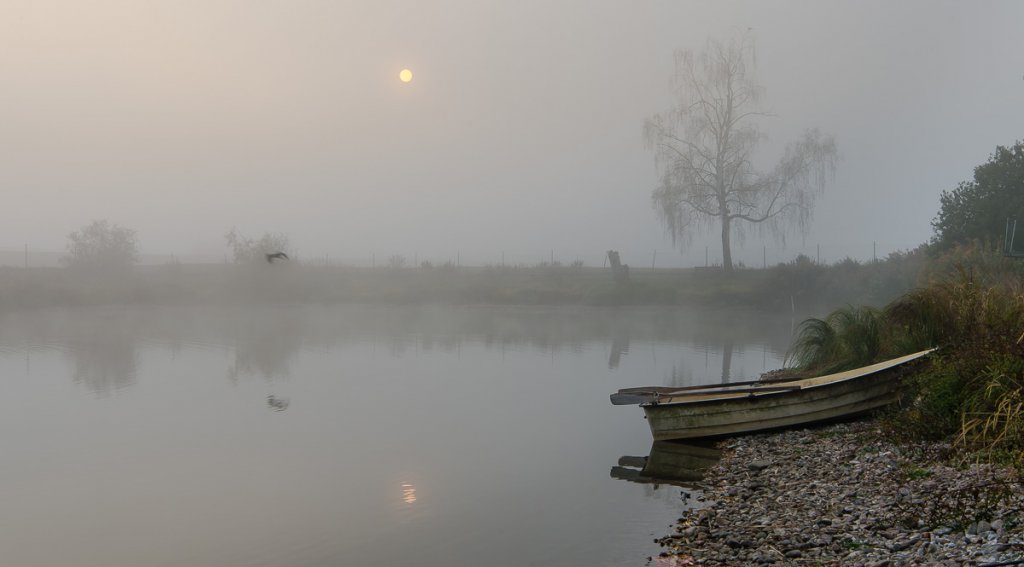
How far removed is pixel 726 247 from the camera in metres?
43.5

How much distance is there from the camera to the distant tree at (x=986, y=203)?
26.1 m

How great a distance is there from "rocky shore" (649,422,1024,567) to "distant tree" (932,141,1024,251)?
20053 millimetres

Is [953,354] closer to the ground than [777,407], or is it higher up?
higher up

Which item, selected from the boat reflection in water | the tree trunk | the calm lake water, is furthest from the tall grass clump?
the tree trunk

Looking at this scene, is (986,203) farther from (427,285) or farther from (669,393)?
(427,285)

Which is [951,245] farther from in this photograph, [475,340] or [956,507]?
[956,507]

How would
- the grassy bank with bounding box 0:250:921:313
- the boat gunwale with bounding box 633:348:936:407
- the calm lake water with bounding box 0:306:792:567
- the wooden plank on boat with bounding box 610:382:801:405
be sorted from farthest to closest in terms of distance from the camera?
the grassy bank with bounding box 0:250:921:313 → the wooden plank on boat with bounding box 610:382:801:405 → the boat gunwale with bounding box 633:348:936:407 → the calm lake water with bounding box 0:306:792:567

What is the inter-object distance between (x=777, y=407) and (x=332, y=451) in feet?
21.4

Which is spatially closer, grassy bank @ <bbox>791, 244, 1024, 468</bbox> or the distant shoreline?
grassy bank @ <bbox>791, 244, 1024, 468</bbox>

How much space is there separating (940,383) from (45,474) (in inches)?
449

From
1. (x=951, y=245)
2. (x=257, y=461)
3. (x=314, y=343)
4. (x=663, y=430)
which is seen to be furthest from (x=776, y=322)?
(x=257, y=461)

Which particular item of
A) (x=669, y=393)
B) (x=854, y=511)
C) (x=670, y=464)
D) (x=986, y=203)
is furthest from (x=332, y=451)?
(x=986, y=203)

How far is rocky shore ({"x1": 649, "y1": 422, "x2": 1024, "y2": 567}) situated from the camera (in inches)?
227

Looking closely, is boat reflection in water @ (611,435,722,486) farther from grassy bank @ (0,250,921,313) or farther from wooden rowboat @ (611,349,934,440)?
grassy bank @ (0,250,921,313)
